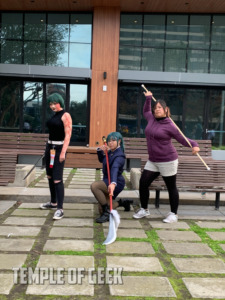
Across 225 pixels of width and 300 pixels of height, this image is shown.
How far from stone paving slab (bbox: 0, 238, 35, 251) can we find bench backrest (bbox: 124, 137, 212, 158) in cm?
609

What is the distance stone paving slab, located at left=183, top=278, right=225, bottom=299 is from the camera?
254 centimetres

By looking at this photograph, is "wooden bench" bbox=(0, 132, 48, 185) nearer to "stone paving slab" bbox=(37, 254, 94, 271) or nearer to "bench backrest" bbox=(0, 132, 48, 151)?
"bench backrest" bbox=(0, 132, 48, 151)

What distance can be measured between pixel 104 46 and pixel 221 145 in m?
6.32

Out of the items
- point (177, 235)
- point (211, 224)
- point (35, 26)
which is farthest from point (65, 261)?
point (35, 26)

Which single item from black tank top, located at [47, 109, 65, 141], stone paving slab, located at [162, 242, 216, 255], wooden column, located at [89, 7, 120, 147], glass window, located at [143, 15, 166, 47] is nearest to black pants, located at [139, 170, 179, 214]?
stone paving slab, located at [162, 242, 216, 255]

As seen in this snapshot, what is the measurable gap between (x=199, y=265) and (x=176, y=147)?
6.29m

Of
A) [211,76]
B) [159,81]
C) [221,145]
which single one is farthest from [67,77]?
[221,145]

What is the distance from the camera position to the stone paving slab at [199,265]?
9.87 ft

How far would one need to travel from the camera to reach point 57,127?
4570 mm

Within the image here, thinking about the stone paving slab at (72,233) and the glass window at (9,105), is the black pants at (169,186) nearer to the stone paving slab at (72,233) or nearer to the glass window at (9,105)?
the stone paving slab at (72,233)

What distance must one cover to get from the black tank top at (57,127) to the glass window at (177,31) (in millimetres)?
10264

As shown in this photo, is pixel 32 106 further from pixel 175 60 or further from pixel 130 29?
pixel 175 60

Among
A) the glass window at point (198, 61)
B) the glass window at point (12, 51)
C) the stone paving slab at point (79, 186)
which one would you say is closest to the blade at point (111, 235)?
the stone paving slab at point (79, 186)

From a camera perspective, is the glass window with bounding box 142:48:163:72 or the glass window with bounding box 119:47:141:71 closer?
the glass window with bounding box 119:47:141:71
